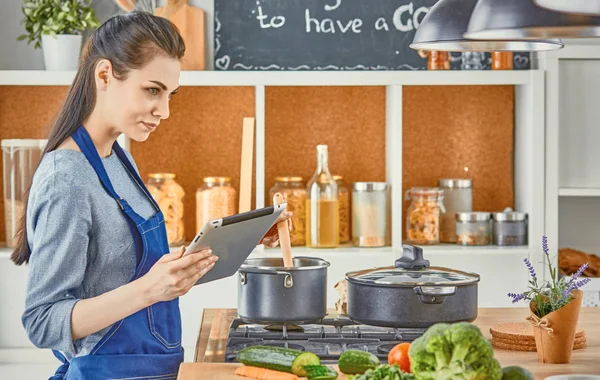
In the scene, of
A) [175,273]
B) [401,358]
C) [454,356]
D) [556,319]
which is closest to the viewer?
[454,356]

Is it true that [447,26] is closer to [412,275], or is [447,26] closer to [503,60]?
[412,275]

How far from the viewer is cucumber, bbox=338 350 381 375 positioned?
1814 millimetres

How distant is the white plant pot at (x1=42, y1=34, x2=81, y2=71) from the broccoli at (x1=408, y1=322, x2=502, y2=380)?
8.51ft

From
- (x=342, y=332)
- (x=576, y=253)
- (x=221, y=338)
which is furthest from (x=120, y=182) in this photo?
(x=576, y=253)

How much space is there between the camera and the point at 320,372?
5.87ft

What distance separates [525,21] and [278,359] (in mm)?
804

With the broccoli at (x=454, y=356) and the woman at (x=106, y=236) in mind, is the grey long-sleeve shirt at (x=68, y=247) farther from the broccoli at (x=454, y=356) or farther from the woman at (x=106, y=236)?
the broccoli at (x=454, y=356)

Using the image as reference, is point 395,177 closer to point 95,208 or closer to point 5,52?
point 5,52

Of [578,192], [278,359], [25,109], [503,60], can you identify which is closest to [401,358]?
[278,359]

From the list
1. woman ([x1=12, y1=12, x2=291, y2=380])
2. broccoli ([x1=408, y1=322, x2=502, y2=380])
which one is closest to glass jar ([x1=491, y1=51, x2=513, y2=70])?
woman ([x1=12, y1=12, x2=291, y2=380])

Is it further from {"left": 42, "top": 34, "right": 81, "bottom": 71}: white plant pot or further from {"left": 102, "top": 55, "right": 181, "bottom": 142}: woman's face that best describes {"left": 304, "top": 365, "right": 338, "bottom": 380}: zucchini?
{"left": 42, "top": 34, "right": 81, "bottom": 71}: white plant pot

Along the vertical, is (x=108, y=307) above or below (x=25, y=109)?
below

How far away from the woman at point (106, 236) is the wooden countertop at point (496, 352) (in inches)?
4.5

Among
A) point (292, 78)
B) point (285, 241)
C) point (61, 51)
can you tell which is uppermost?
point (61, 51)
